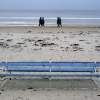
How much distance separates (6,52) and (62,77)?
497cm

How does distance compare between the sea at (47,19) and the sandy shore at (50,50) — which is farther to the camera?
the sea at (47,19)

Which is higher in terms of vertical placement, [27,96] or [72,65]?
[72,65]

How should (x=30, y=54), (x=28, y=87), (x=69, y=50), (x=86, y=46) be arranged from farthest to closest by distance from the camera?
1. (x=86, y=46)
2. (x=69, y=50)
3. (x=30, y=54)
4. (x=28, y=87)

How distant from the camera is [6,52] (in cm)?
1217

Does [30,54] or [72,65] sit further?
[30,54]

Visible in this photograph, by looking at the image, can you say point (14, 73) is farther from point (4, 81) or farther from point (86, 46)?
point (86, 46)

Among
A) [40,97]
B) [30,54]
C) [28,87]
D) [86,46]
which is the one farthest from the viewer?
[86,46]

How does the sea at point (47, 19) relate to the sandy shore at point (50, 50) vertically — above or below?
above

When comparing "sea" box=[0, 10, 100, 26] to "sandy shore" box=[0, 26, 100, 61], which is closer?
"sandy shore" box=[0, 26, 100, 61]

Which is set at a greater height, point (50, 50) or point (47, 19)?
point (47, 19)

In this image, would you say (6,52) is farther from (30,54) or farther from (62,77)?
(62,77)

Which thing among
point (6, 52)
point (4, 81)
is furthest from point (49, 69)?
point (6, 52)

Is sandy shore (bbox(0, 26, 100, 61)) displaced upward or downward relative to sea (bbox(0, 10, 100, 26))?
Result: downward

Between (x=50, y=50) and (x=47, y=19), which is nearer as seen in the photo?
(x=50, y=50)
